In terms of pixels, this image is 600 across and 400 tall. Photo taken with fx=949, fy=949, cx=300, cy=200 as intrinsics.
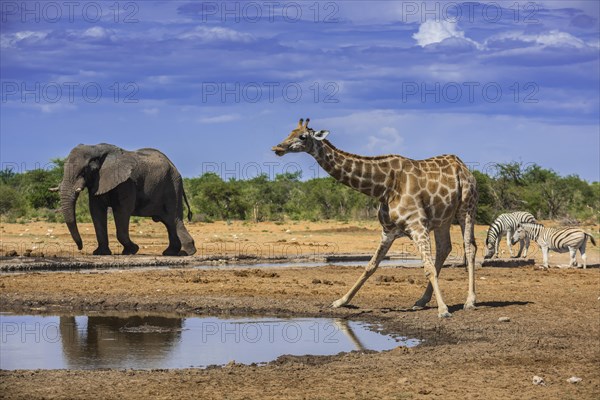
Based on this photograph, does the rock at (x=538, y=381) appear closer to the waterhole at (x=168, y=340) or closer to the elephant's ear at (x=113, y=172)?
the waterhole at (x=168, y=340)

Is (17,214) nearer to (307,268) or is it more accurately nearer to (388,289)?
(307,268)

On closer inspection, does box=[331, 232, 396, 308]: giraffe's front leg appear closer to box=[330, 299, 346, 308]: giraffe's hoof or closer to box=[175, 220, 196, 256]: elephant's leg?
box=[330, 299, 346, 308]: giraffe's hoof

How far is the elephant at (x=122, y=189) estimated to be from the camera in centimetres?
2342

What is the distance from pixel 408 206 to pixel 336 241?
20.0 metres

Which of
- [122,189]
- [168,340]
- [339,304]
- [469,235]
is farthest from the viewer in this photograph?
[122,189]

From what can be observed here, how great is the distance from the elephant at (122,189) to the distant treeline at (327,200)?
18.7m

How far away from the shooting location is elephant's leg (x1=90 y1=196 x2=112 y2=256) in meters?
23.9

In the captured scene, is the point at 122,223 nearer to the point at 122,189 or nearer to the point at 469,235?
the point at 122,189

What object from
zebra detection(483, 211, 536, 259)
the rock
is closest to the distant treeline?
zebra detection(483, 211, 536, 259)

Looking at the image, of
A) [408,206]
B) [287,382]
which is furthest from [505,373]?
[408,206]

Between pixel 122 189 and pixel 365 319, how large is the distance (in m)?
11.5

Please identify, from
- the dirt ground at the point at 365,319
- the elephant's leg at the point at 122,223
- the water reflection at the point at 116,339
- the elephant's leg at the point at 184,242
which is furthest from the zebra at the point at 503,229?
the water reflection at the point at 116,339

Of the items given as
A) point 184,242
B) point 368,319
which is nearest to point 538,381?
point 368,319

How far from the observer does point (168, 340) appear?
1223cm
